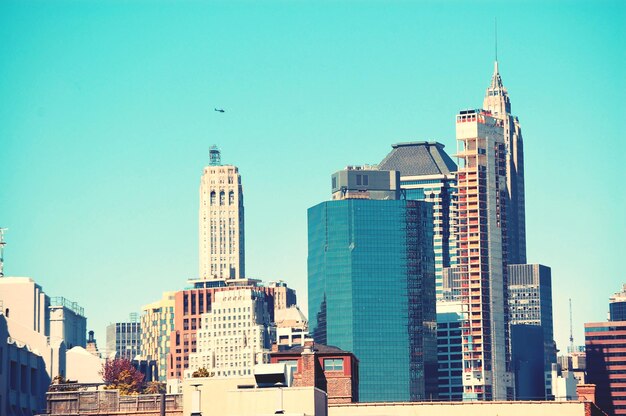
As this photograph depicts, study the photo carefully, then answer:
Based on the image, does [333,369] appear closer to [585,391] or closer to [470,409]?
[470,409]

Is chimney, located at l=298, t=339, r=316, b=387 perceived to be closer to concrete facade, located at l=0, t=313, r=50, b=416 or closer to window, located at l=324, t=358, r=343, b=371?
window, located at l=324, t=358, r=343, b=371

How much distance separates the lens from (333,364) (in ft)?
516

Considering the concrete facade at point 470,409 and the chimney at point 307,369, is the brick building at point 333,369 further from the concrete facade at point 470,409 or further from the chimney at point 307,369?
the concrete facade at point 470,409

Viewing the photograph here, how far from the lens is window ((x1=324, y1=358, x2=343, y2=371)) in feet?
516

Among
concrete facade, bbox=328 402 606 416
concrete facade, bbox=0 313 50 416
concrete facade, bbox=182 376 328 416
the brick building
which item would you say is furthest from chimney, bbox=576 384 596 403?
concrete facade, bbox=0 313 50 416

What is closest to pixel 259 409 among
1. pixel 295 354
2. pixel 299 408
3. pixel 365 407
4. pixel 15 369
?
pixel 299 408

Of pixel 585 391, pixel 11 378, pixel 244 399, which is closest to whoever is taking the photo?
pixel 244 399

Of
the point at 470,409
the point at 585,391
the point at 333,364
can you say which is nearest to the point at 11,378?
the point at 333,364

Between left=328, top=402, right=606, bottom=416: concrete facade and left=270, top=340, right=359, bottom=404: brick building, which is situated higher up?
left=270, top=340, right=359, bottom=404: brick building

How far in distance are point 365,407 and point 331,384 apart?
1842 cm

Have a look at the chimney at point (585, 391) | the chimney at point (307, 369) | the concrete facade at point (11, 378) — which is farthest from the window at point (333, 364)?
the concrete facade at point (11, 378)

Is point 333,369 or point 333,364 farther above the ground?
point 333,364

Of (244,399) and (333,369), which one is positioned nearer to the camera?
(244,399)

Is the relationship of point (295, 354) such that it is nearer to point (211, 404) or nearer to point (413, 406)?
point (413, 406)
